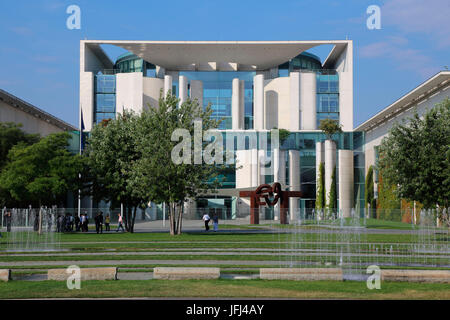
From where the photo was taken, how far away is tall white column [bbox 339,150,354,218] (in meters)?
60.9

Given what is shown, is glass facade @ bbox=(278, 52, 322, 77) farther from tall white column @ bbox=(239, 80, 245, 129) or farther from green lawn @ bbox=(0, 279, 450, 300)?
green lawn @ bbox=(0, 279, 450, 300)

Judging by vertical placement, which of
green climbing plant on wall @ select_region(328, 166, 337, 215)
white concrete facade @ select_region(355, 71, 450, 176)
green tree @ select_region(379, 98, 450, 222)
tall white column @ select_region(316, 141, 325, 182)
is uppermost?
white concrete facade @ select_region(355, 71, 450, 176)

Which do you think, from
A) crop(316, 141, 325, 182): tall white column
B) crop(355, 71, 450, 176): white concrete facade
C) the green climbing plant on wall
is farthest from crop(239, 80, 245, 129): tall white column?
crop(355, 71, 450, 176): white concrete facade

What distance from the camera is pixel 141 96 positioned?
6988 centimetres

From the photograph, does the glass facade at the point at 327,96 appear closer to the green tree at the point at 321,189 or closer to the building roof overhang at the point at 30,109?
the green tree at the point at 321,189

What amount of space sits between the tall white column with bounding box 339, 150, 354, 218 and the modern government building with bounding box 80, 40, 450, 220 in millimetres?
114

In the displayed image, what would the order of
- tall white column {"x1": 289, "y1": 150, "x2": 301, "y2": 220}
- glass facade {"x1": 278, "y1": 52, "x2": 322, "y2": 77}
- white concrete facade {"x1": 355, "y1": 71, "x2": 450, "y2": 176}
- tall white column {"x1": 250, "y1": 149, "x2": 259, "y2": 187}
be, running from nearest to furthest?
white concrete facade {"x1": 355, "y1": 71, "x2": 450, "y2": 176}, tall white column {"x1": 289, "y1": 150, "x2": 301, "y2": 220}, tall white column {"x1": 250, "y1": 149, "x2": 259, "y2": 187}, glass facade {"x1": 278, "y1": 52, "x2": 322, "y2": 77}

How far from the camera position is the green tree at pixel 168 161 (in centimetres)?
3234

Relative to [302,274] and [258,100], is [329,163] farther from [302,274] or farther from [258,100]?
[302,274]

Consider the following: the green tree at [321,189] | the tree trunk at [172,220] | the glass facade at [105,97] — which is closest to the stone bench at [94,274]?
the tree trunk at [172,220]

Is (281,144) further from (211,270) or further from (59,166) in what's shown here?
(211,270)

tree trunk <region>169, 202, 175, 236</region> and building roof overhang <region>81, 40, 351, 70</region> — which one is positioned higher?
building roof overhang <region>81, 40, 351, 70</region>
